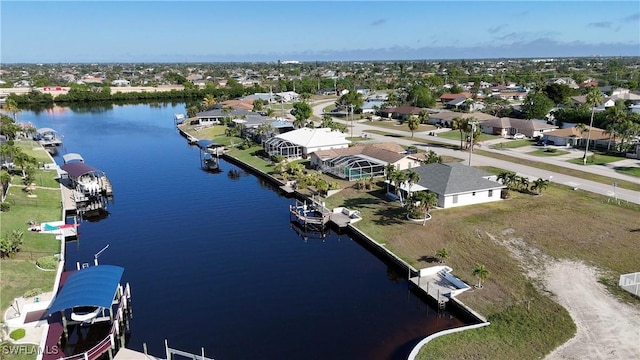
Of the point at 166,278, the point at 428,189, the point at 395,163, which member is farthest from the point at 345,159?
the point at 166,278

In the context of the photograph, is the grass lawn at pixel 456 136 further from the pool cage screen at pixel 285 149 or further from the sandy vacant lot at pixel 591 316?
the sandy vacant lot at pixel 591 316

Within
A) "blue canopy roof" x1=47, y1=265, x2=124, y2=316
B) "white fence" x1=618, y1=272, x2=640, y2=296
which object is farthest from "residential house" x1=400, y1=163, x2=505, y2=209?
"blue canopy roof" x1=47, y1=265, x2=124, y2=316

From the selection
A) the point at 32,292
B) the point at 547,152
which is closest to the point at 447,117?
the point at 547,152

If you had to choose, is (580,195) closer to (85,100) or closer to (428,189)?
(428,189)

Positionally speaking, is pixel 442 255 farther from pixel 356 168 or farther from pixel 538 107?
pixel 538 107

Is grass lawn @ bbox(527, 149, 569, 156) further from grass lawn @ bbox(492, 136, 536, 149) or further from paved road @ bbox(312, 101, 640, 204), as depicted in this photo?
grass lawn @ bbox(492, 136, 536, 149)

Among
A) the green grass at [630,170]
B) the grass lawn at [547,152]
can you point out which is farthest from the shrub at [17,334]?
the grass lawn at [547,152]
